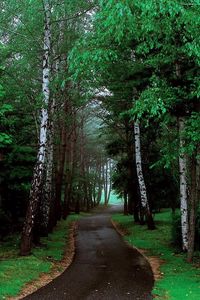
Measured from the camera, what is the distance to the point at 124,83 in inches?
675

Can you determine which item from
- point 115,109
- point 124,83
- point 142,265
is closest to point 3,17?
point 124,83

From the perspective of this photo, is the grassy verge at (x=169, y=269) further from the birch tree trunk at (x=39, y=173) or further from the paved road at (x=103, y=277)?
the birch tree trunk at (x=39, y=173)

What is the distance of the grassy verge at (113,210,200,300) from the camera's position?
10.2 meters

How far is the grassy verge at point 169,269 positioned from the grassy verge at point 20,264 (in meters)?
3.85

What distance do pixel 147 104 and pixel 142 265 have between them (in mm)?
6420

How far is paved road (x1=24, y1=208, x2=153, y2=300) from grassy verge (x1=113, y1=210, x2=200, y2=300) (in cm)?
49

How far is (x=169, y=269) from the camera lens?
1341 centimetres

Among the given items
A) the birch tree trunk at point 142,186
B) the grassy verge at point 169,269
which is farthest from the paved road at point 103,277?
the birch tree trunk at point 142,186

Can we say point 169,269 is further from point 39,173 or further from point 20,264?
point 39,173

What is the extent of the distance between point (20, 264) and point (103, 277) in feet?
9.53

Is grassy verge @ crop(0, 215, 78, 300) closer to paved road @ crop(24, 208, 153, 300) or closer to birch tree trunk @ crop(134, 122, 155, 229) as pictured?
paved road @ crop(24, 208, 153, 300)

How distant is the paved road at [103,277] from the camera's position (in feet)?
32.7

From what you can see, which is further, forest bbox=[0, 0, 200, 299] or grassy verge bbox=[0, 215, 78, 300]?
forest bbox=[0, 0, 200, 299]

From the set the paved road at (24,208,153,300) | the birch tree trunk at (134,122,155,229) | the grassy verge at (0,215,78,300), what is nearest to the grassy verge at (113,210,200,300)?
the paved road at (24,208,153,300)
